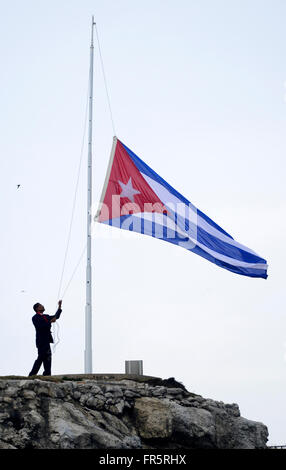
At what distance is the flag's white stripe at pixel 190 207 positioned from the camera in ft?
87.4

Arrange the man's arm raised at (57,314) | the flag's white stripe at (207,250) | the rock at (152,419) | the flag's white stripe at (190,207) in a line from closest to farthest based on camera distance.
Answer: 1. the rock at (152,419)
2. the man's arm raised at (57,314)
3. the flag's white stripe at (207,250)
4. the flag's white stripe at (190,207)

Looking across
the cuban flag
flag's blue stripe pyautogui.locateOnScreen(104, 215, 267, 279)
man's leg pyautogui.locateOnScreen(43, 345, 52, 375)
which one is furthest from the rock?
the cuban flag

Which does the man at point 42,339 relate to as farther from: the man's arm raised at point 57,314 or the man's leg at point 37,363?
the man's arm raised at point 57,314

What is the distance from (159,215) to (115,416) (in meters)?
7.45

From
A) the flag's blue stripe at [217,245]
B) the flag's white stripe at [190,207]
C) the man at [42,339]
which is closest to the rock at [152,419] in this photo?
the man at [42,339]

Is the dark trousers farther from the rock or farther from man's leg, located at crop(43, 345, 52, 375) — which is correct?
the rock

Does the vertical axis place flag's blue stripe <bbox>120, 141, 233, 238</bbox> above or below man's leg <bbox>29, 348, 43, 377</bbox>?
above

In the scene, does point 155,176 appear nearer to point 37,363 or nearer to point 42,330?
point 42,330

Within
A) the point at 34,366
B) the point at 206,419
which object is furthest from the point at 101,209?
the point at 206,419

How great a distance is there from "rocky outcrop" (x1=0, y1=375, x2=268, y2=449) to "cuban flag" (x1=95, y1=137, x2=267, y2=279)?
4.82 metres

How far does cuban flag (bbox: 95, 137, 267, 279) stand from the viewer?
2594 cm
